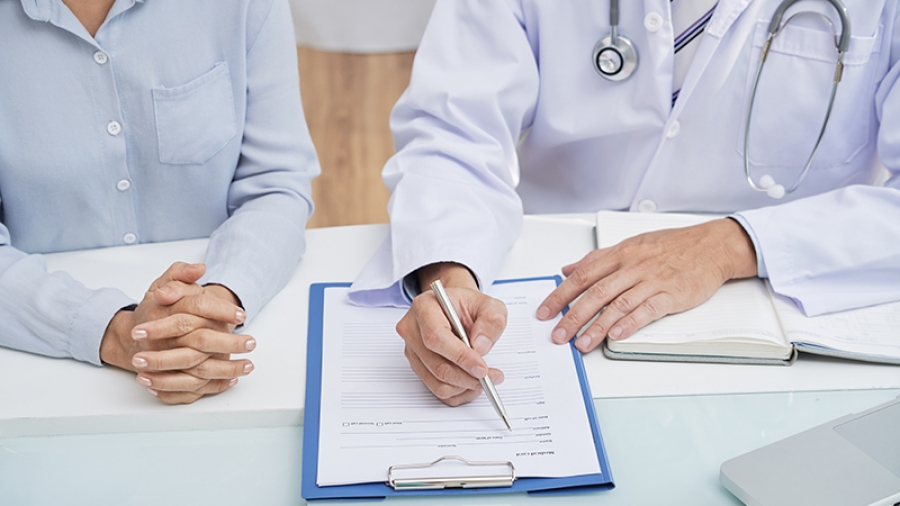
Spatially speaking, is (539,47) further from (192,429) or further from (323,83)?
(323,83)

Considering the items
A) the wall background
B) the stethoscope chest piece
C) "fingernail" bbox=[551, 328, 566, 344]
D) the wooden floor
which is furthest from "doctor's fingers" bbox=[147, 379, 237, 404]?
the wall background

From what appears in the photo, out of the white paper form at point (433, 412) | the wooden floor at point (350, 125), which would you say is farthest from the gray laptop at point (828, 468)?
the wooden floor at point (350, 125)

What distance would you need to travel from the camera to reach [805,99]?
1149mm

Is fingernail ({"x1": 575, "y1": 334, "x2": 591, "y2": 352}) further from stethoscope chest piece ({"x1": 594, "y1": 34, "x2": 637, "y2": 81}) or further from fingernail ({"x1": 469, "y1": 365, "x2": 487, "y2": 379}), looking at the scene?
stethoscope chest piece ({"x1": 594, "y1": 34, "x2": 637, "y2": 81})

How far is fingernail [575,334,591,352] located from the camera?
2.86 ft

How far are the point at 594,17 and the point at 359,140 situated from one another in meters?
Result: 1.77

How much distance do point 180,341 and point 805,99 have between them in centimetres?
91

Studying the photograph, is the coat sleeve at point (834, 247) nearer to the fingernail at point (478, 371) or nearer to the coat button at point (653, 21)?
the coat button at point (653, 21)

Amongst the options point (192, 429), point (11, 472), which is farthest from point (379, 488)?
point (11, 472)

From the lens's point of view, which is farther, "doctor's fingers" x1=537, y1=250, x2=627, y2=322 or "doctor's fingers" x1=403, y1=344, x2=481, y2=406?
"doctor's fingers" x1=537, y1=250, x2=627, y2=322

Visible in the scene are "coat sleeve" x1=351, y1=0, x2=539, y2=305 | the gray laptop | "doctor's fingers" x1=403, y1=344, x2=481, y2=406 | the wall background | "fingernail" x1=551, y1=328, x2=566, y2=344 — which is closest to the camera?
the gray laptop

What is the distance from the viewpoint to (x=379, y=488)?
0.70 meters

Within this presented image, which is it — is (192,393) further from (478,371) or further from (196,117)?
(196,117)

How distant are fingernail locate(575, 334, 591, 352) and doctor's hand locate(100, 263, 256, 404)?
35cm
